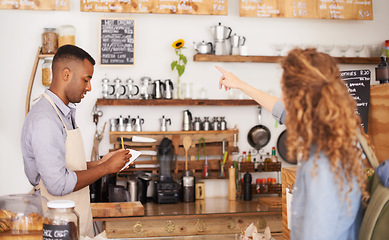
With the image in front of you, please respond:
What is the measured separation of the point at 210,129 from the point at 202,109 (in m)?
0.21

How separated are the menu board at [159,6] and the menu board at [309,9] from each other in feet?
0.84

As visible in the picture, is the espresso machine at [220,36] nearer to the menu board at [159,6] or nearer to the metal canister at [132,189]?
the menu board at [159,6]

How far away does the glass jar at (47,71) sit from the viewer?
4.07m


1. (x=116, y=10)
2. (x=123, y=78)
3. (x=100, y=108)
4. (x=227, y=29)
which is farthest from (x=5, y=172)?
(x=227, y=29)

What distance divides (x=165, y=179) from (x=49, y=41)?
5.23 feet

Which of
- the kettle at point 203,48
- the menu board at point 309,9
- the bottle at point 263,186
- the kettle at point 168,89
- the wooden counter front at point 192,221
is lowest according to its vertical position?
the wooden counter front at point 192,221

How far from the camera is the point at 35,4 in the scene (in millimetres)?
4082

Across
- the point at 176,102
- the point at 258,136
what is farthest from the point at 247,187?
the point at 176,102

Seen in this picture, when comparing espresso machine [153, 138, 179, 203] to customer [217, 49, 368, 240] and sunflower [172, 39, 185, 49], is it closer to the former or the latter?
sunflower [172, 39, 185, 49]

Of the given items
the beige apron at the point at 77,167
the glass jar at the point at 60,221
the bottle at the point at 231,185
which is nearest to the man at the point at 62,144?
the beige apron at the point at 77,167

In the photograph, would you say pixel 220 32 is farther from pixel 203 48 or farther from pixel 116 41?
pixel 116 41

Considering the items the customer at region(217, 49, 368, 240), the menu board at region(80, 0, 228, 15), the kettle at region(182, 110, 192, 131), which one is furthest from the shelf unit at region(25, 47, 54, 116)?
the customer at region(217, 49, 368, 240)

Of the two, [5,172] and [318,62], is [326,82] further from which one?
[5,172]

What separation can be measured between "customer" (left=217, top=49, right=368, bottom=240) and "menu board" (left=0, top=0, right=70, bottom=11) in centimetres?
324
